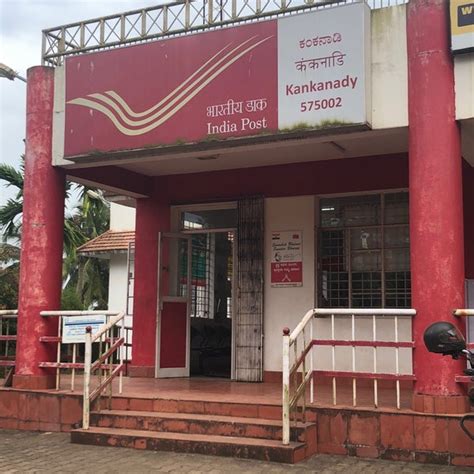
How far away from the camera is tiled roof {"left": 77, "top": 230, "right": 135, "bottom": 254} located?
18.8m

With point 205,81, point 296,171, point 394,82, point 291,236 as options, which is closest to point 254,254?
point 291,236

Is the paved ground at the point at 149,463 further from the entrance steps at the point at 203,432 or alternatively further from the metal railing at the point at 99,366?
the metal railing at the point at 99,366

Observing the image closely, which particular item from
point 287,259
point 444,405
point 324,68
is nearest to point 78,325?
point 287,259

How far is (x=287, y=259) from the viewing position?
32.0 feet

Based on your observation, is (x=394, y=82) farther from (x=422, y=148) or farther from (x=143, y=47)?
(x=143, y=47)

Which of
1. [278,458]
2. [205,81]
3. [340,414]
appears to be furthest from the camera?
[205,81]

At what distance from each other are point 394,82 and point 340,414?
3356 mm

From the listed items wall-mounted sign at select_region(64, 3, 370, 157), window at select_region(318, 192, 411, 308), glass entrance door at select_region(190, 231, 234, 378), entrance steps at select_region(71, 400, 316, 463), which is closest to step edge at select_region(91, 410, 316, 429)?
entrance steps at select_region(71, 400, 316, 463)

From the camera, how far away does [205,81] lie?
7684 mm

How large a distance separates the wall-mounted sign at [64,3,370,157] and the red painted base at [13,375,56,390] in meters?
2.78

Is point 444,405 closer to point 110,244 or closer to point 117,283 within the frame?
point 110,244

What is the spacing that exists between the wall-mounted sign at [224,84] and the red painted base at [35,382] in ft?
9.13

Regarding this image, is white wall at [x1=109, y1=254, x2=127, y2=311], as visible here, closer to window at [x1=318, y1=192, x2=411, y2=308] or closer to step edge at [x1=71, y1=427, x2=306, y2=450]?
window at [x1=318, y1=192, x2=411, y2=308]

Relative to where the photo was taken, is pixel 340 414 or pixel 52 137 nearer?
pixel 340 414
